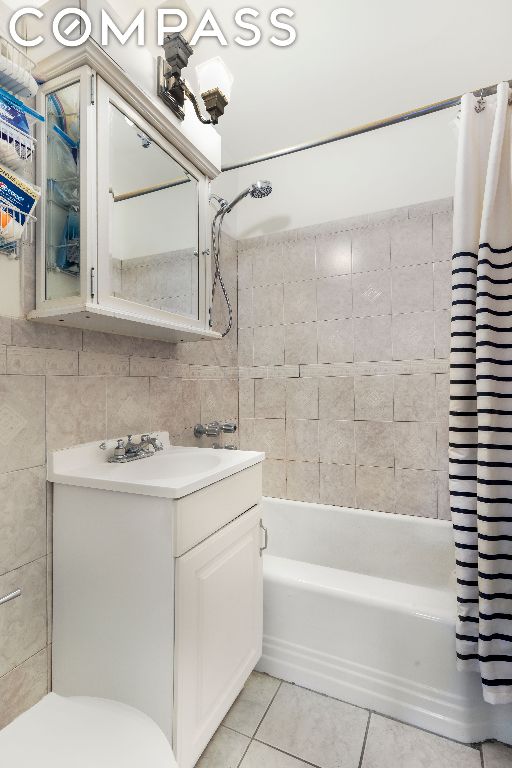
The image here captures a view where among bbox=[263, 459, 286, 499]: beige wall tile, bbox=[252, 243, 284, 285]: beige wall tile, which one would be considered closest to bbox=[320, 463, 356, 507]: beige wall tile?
bbox=[263, 459, 286, 499]: beige wall tile

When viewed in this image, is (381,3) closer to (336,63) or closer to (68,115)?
(336,63)

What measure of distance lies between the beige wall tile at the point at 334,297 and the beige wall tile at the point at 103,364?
1.08 metres

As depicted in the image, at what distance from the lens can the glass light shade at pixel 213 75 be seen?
132cm

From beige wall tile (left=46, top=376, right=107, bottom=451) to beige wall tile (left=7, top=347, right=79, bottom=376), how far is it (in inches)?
1.0

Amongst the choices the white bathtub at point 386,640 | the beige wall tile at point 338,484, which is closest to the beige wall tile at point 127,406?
the white bathtub at point 386,640

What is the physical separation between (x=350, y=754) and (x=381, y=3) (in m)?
2.39

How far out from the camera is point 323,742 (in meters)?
1.16

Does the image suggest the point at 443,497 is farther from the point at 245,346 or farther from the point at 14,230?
the point at 14,230

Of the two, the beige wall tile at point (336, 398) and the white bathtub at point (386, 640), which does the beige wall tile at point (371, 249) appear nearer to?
the beige wall tile at point (336, 398)

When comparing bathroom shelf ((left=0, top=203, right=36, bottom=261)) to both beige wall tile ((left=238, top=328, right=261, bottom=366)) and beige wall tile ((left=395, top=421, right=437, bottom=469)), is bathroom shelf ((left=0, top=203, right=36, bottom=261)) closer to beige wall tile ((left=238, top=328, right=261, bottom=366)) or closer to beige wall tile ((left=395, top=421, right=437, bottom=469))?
beige wall tile ((left=238, top=328, right=261, bottom=366))

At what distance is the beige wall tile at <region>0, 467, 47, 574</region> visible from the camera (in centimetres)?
98

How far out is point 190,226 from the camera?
148cm

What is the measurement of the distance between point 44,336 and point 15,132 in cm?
50

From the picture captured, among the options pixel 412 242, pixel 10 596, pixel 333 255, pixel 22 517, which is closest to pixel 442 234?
pixel 412 242
